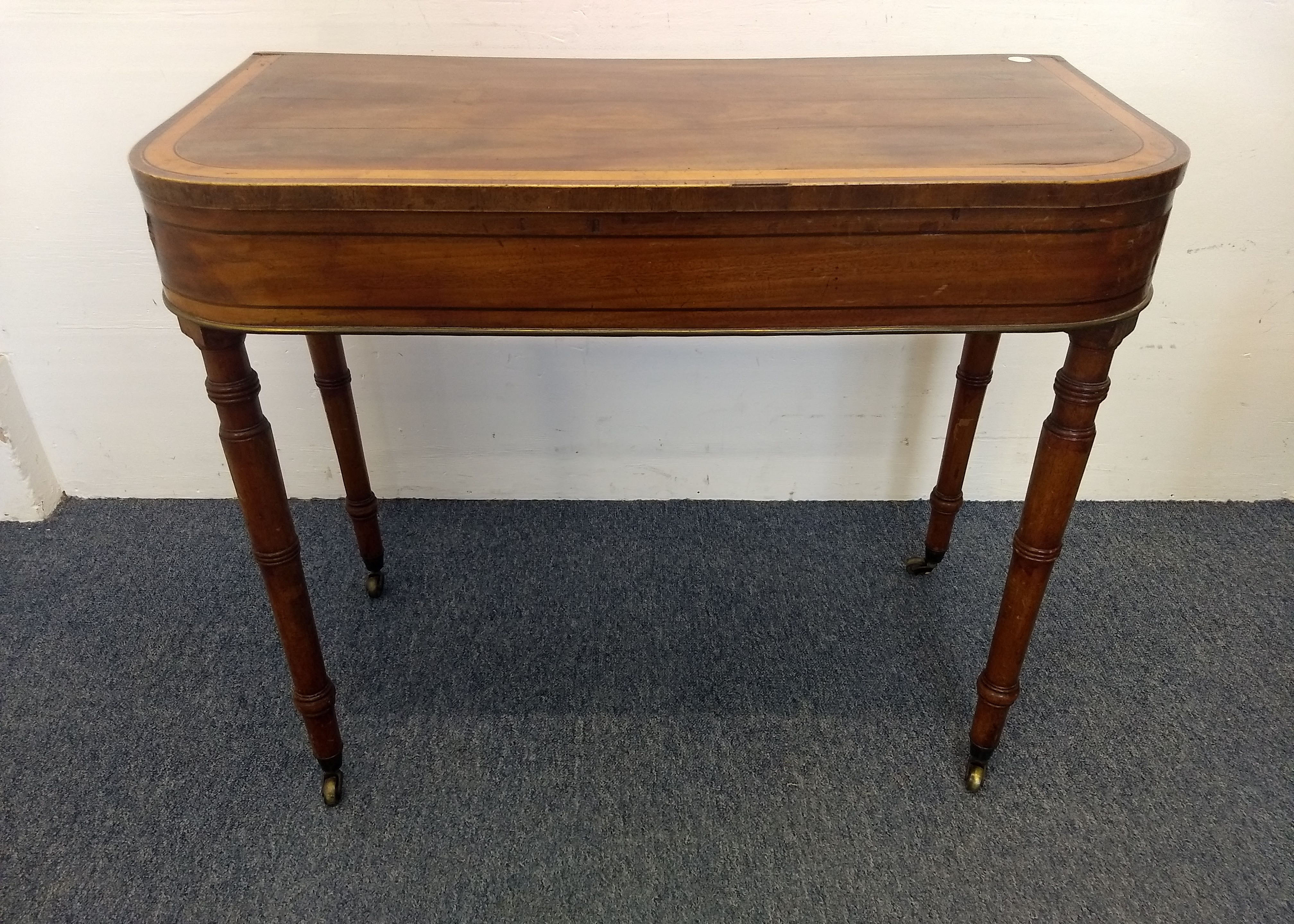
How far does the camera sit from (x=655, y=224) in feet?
2.87

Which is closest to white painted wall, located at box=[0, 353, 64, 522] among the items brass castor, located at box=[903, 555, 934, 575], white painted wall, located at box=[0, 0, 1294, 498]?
white painted wall, located at box=[0, 0, 1294, 498]

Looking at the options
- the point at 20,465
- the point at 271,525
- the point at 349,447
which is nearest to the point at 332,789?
the point at 271,525

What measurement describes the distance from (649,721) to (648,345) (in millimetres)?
650

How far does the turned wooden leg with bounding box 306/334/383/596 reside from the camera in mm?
1395

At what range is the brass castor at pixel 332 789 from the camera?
4.11ft

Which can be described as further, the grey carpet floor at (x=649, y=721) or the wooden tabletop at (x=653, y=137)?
the grey carpet floor at (x=649, y=721)

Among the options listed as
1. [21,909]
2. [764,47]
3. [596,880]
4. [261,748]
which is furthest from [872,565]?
[21,909]

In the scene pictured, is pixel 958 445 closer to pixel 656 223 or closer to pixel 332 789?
pixel 656 223

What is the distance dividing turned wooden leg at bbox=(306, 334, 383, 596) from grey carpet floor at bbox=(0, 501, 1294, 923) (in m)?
0.07

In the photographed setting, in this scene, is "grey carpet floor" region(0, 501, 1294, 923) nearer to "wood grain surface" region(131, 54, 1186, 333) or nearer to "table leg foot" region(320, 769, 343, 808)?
"table leg foot" region(320, 769, 343, 808)

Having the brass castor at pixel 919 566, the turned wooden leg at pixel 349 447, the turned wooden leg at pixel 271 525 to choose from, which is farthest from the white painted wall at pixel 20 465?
the brass castor at pixel 919 566

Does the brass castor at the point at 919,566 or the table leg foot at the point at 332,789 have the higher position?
the table leg foot at the point at 332,789

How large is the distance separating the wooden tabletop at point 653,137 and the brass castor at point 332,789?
77cm

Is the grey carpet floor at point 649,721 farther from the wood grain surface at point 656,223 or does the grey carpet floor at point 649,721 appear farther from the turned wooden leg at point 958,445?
the wood grain surface at point 656,223
